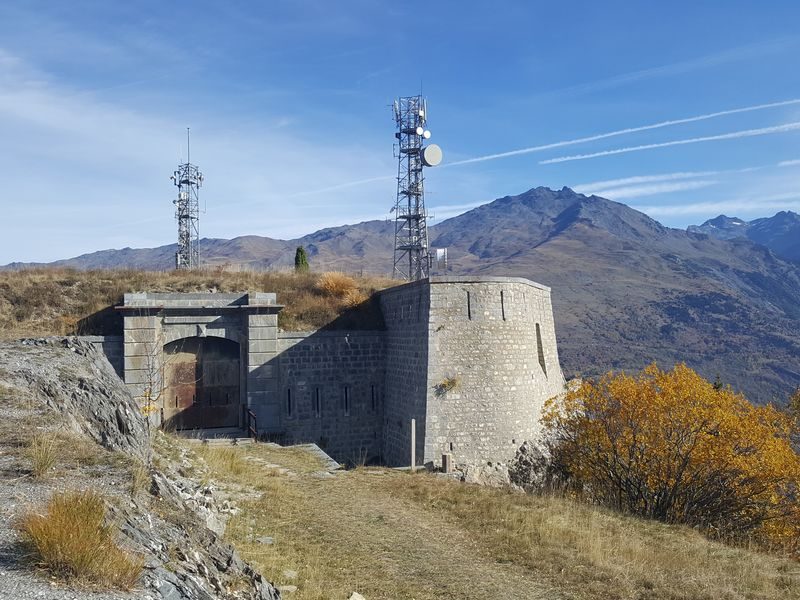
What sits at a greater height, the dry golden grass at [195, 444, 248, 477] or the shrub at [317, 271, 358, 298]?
the shrub at [317, 271, 358, 298]

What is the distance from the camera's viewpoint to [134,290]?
20891 mm

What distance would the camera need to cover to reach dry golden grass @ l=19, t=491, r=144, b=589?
3695 mm

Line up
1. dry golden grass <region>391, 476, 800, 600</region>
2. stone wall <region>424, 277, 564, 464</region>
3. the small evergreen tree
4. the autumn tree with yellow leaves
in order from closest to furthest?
1. dry golden grass <region>391, 476, 800, 600</region>
2. the autumn tree with yellow leaves
3. stone wall <region>424, 277, 564, 464</region>
4. the small evergreen tree

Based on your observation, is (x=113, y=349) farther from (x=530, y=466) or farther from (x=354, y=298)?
(x=530, y=466)

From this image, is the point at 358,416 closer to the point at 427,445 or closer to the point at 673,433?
the point at 427,445

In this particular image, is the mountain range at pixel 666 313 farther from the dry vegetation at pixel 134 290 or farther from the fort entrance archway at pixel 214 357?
the fort entrance archway at pixel 214 357

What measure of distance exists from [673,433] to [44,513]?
54.0 feet

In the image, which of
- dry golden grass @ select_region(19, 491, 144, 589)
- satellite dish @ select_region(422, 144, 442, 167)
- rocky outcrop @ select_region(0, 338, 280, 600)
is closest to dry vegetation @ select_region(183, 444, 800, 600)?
rocky outcrop @ select_region(0, 338, 280, 600)

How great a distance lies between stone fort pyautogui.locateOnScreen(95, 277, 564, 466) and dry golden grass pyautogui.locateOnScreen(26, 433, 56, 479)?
12.6 m

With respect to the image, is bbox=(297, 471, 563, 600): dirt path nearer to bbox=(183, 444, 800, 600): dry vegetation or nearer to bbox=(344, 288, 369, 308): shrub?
bbox=(183, 444, 800, 600): dry vegetation

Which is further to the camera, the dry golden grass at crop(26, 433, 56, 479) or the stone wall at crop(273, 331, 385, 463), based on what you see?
the stone wall at crop(273, 331, 385, 463)

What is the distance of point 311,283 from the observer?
2319 centimetres

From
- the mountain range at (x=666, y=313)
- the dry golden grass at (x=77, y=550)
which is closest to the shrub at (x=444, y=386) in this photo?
the dry golden grass at (x=77, y=550)

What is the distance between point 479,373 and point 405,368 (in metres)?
2.73
